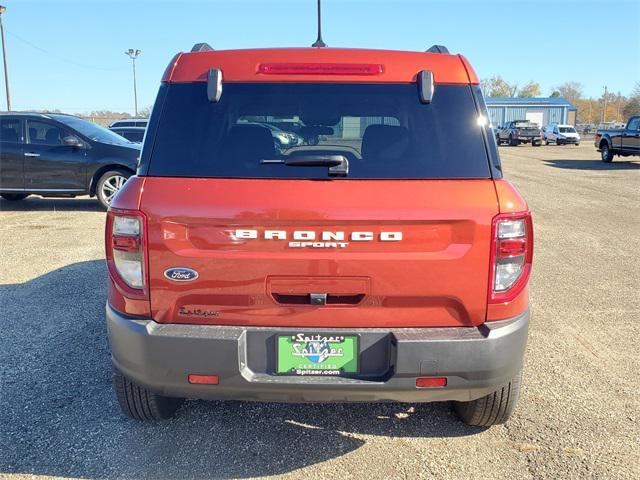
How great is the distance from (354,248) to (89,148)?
902cm

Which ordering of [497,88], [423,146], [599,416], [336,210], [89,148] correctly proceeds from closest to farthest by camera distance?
[336,210] → [423,146] → [599,416] → [89,148] → [497,88]

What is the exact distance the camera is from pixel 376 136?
8.66 feet

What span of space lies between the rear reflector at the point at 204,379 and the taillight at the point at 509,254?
1.30 m

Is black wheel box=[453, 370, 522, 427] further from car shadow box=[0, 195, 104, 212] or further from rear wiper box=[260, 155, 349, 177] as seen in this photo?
car shadow box=[0, 195, 104, 212]

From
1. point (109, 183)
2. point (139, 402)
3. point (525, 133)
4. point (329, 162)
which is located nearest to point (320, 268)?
point (329, 162)

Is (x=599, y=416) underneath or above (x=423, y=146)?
underneath

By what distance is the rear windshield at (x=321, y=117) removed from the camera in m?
2.49

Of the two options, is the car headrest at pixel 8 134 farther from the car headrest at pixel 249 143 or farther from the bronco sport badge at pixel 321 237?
the bronco sport badge at pixel 321 237

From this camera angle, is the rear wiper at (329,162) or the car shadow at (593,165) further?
the car shadow at (593,165)

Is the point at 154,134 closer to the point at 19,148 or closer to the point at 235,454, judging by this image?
the point at 235,454

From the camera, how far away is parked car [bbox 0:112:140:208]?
1000 centimetres

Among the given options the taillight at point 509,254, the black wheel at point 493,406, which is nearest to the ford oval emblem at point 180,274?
the taillight at point 509,254

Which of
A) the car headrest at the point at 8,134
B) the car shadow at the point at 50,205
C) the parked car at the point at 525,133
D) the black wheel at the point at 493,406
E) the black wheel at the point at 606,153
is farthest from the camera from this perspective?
the parked car at the point at 525,133

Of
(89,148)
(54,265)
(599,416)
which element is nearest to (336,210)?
(599,416)
